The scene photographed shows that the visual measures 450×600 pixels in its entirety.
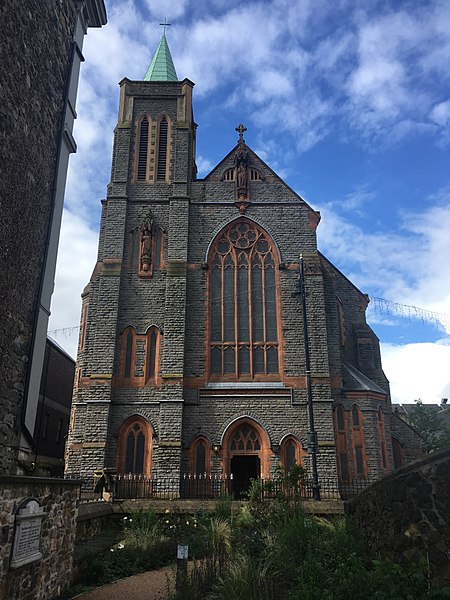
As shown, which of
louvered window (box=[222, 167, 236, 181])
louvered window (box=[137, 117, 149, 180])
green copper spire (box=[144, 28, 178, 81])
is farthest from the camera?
green copper spire (box=[144, 28, 178, 81])

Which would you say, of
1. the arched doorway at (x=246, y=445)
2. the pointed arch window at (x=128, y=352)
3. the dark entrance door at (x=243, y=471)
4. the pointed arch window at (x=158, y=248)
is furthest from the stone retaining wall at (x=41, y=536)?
the pointed arch window at (x=158, y=248)

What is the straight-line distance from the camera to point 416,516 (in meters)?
6.88

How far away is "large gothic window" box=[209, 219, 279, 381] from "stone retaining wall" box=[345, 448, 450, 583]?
48.8 ft

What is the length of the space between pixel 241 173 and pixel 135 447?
46.5 feet

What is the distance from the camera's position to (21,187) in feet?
30.8

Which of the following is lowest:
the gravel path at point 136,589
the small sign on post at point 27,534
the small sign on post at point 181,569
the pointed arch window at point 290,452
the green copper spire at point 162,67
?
the gravel path at point 136,589

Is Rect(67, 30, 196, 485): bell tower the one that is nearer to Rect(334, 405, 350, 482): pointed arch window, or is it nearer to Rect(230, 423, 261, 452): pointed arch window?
Rect(230, 423, 261, 452): pointed arch window

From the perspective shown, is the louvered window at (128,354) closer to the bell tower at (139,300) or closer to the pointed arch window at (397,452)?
the bell tower at (139,300)

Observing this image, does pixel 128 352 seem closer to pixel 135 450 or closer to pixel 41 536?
pixel 135 450

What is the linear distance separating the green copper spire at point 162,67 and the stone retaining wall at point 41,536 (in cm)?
2580

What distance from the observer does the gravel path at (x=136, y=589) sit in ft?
27.2

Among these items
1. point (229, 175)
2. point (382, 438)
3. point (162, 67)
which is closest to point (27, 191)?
point (229, 175)

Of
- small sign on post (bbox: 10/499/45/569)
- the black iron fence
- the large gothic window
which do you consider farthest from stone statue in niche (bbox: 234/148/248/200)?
small sign on post (bbox: 10/499/45/569)

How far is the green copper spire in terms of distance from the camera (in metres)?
29.4
